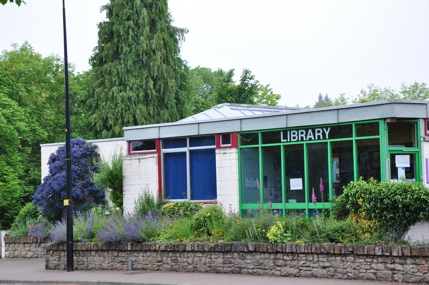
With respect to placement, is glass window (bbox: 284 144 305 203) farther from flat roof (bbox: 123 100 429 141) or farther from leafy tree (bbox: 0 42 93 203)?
leafy tree (bbox: 0 42 93 203)

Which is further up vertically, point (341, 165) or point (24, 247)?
point (341, 165)

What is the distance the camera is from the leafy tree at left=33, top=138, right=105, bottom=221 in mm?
28031

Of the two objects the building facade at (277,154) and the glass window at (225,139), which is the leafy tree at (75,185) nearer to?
the building facade at (277,154)

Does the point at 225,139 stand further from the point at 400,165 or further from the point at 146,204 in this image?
the point at 400,165

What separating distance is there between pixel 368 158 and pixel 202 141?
6.59m

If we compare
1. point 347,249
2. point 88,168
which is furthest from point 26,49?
point 347,249

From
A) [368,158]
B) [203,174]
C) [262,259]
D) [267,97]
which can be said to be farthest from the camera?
[267,97]

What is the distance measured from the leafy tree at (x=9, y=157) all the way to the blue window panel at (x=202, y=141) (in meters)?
16.4

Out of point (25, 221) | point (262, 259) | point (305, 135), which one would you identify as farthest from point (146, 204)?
point (262, 259)

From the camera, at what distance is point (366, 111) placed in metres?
19.7

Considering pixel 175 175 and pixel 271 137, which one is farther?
pixel 175 175

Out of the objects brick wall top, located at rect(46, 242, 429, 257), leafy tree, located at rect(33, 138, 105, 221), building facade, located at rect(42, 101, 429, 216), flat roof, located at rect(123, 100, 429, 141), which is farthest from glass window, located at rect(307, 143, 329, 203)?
leafy tree, located at rect(33, 138, 105, 221)

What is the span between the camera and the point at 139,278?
60.9 feet

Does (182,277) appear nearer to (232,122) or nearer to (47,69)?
(232,122)
